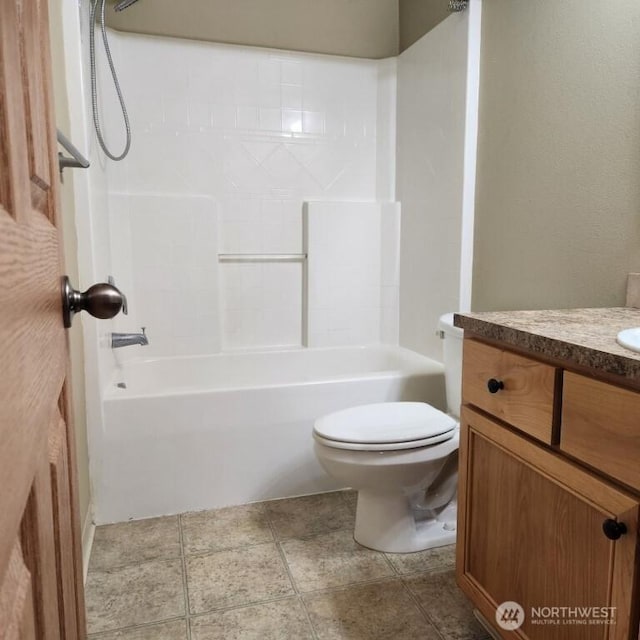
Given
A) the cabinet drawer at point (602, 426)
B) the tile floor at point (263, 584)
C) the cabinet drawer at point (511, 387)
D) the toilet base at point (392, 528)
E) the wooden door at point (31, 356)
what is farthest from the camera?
the toilet base at point (392, 528)

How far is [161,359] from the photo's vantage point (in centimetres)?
257

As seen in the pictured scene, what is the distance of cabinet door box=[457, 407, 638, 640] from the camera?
0.82 meters

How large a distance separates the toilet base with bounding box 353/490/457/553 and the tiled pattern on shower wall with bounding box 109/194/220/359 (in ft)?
4.18

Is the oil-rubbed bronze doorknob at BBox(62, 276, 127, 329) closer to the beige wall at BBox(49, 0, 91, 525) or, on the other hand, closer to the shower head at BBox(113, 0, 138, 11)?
the beige wall at BBox(49, 0, 91, 525)

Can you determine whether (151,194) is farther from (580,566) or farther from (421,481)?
(580,566)

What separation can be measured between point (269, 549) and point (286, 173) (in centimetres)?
183

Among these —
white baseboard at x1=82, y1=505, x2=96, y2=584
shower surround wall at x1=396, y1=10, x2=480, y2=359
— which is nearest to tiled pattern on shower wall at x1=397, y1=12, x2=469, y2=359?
shower surround wall at x1=396, y1=10, x2=480, y2=359

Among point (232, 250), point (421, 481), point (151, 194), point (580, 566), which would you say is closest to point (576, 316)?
point (580, 566)

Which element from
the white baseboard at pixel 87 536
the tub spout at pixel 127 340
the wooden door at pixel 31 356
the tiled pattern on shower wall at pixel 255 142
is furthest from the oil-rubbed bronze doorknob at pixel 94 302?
the tiled pattern on shower wall at pixel 255 142

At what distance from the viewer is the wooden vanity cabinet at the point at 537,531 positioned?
0.81 metres

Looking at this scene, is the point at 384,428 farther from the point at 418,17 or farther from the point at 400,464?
the point at 418,17

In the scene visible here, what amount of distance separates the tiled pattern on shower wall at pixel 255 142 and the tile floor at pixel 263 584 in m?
1.10

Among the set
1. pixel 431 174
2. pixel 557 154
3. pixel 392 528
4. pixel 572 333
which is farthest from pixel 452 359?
pixel 431 174

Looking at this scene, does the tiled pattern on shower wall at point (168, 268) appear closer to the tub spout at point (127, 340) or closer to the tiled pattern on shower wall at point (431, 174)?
the tub spout at point (127, 340)
